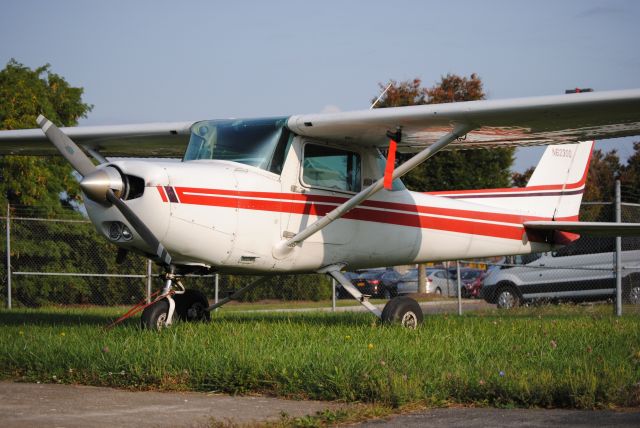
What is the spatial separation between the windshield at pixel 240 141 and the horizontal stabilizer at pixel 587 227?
4.45 meters

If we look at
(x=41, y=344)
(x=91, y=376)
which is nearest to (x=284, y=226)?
(x=41, y=344)

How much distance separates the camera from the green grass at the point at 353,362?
5762 mm

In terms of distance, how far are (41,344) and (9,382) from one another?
3.79 ft

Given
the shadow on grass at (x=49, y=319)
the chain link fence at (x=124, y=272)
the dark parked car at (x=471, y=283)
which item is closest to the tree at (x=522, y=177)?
the dark parked car at (x=471, y=283)

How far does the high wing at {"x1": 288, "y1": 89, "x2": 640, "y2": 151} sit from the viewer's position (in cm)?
984

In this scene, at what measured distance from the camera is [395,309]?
10.6m

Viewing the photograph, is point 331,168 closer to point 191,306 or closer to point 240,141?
point 240,141

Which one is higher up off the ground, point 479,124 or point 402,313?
point 479,124

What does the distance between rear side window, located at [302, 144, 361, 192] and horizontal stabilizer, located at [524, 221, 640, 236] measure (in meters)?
3.18

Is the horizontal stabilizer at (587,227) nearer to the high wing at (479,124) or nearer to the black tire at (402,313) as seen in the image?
the high wing at (479,124)

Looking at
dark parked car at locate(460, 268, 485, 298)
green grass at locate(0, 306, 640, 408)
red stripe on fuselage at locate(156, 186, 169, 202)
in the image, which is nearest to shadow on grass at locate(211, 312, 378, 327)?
green grass at locate(0, 306, 640, 408)

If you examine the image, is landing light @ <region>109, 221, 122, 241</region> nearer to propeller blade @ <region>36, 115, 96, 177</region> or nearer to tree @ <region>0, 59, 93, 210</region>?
propeller blade @ <region>36, 115, 96, 177</region>

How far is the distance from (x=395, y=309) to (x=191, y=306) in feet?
8.27

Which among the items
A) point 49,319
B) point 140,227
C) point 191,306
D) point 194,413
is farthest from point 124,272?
point 194,413
